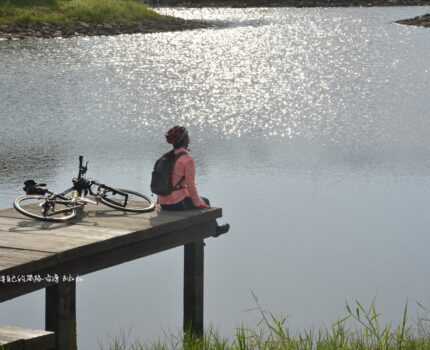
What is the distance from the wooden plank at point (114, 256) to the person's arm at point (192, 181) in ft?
0.94

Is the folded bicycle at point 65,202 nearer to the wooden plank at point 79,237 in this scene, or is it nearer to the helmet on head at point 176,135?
the wooden plank at point 79,237

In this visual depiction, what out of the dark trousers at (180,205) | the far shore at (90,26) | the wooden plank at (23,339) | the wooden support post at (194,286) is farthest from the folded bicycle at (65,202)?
the far shore at (90,26)

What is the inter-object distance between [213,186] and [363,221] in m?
3.97

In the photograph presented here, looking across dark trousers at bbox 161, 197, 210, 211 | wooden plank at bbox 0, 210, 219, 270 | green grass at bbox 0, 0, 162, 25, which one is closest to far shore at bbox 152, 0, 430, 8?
green grass at bbox 0, 0, 162, 25

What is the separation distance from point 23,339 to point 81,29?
63.4 m

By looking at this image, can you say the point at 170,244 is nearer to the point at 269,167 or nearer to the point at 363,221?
the point at 363,221

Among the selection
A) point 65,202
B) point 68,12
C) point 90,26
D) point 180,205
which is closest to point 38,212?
point 65,202

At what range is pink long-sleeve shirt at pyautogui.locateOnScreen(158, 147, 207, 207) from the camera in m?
14.6

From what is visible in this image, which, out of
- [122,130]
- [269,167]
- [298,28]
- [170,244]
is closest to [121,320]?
[170,244]

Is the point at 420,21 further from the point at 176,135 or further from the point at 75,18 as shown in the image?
the point at 176,135

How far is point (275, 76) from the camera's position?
53.6m

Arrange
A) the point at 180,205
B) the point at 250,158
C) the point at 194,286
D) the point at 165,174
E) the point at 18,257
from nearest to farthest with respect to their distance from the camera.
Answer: the point at 18,257, the point at 165,174, the point at 180,205, the point at 194,286, the point at 250,158

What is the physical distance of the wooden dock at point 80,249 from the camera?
12.5 meters

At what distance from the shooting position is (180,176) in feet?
48.4
